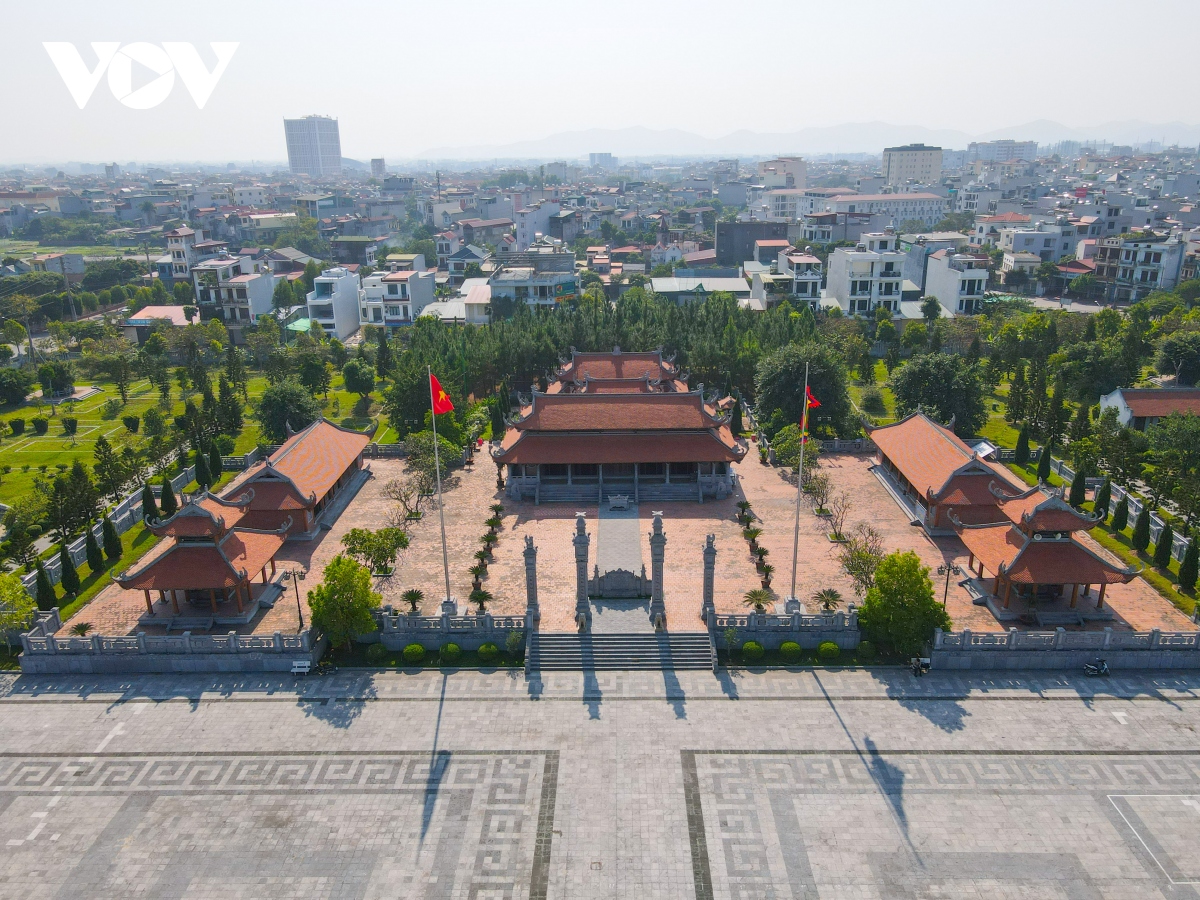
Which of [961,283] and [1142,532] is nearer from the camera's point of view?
[1142,532]

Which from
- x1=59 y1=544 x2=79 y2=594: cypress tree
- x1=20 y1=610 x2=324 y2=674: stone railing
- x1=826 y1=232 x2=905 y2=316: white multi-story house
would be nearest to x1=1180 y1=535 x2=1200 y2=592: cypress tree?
x1=20 y1=610 x2=324 y2=674: stone railing

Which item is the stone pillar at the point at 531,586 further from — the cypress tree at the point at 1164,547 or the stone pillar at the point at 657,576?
the cypress tree at the point at 1164,547

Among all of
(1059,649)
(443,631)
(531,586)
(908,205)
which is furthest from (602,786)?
(908,205)

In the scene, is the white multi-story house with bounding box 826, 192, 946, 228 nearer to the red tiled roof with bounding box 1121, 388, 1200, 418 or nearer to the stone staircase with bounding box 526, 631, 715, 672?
the red tiled roof with bounding box 1121, 388, 1200, 418

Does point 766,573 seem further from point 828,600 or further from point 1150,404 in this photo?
point 1150,404

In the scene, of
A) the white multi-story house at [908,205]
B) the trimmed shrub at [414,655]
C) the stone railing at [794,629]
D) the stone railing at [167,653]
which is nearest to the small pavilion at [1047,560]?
the stone railing at [794,629]
